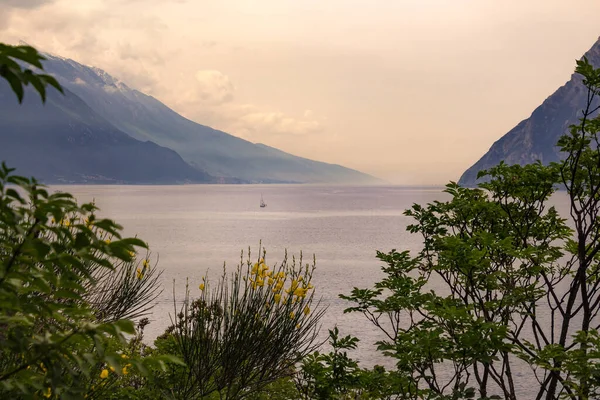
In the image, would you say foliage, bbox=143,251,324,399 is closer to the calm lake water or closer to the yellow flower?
the yellow flower

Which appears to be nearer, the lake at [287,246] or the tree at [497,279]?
the tree at [497,279]

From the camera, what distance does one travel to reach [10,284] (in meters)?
1.94

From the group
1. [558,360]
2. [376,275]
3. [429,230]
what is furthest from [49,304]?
[376,275]

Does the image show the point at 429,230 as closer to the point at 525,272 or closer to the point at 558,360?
the point at 525,272

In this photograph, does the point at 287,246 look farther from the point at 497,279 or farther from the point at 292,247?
the point at 497,279

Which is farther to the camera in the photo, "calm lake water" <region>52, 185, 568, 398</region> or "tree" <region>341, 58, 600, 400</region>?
"calm lake water" <region>52, 185, 568, 398</region>

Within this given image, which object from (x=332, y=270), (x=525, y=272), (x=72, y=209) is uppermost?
(x=72, y=209)

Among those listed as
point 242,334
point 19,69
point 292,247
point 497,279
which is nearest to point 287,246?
point 292,247

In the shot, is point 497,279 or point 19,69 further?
point 497,279

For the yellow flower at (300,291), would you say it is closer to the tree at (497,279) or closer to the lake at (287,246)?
the tree at (497,279)

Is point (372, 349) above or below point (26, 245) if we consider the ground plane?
below

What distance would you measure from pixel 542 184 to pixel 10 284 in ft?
22.1

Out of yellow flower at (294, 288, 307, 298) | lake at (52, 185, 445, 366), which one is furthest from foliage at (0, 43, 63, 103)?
lake at (52, 185, 445, 366)

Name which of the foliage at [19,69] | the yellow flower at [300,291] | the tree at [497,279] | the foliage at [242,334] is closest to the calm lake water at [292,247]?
the tree at [497,279]
